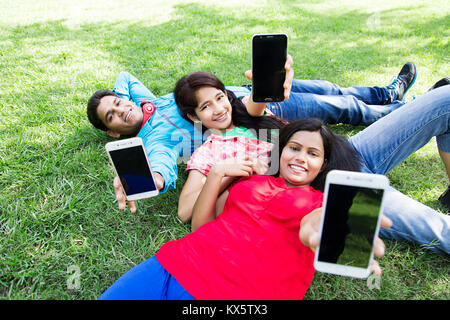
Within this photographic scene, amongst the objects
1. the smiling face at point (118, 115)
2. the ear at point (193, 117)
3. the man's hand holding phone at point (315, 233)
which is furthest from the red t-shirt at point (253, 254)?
the smiling face at point (118, 115)

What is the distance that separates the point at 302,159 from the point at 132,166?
1001 millimetres

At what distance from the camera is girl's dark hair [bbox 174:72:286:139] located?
2543mm

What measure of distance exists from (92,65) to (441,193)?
15.0 feet

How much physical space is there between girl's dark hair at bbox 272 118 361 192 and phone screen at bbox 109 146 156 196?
85 centimetres

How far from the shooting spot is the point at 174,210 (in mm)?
2389

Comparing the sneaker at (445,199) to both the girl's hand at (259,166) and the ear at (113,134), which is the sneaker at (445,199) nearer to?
the girl's hand at (259,166)

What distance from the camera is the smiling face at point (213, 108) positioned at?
253cm

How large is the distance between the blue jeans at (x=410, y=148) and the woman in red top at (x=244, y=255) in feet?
2.27

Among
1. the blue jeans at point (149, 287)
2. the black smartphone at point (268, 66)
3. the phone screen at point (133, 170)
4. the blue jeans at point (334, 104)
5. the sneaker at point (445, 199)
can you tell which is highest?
the black smartphone at point (268, 66)

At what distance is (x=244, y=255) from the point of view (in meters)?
1.57

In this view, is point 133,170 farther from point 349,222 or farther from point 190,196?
point 349,222

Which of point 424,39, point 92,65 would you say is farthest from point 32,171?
point 424,39

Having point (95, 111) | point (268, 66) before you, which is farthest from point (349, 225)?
point (95, 111)

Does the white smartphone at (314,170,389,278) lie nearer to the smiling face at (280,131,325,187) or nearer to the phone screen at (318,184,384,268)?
the phone screen at (318,184,384,268)
